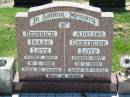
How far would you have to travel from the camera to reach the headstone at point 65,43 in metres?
10.9

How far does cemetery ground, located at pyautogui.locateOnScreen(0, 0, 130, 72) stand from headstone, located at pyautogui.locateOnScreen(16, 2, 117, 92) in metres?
1.83

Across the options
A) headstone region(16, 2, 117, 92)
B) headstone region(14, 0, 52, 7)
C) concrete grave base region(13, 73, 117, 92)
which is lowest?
concrete grave base region(13, 73, 117, 92)

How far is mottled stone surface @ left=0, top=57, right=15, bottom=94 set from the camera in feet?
36.1

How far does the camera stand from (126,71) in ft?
37.2

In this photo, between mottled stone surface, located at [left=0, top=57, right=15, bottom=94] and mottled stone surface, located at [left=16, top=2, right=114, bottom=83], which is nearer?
mottled stone surface, located at [left=16, top=2, right=114, bottom=83]

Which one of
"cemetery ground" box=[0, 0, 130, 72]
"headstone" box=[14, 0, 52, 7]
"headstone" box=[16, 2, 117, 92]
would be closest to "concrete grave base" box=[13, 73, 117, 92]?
"headstone" box=[16, 2, 117, 92]

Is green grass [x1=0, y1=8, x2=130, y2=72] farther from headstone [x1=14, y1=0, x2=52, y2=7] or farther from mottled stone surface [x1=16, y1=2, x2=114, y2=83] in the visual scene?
mottled stone surface [x1=16, y1=2, x2=114, y2=83]

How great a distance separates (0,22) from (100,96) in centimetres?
760

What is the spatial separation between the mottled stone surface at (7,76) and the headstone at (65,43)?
27 cm

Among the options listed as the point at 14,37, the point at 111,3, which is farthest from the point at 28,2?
the point at 14,37

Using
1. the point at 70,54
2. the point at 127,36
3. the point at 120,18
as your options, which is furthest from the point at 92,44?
the point at 120,18

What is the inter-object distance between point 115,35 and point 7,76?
234 inches

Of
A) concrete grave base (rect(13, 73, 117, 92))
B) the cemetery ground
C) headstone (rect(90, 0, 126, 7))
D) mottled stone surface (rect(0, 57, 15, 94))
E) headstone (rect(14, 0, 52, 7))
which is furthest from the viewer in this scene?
headstone (rect(14, 0, 52, 7))

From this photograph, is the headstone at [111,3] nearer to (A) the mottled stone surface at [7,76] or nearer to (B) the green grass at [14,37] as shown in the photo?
(B) the green grass at [14,37]
